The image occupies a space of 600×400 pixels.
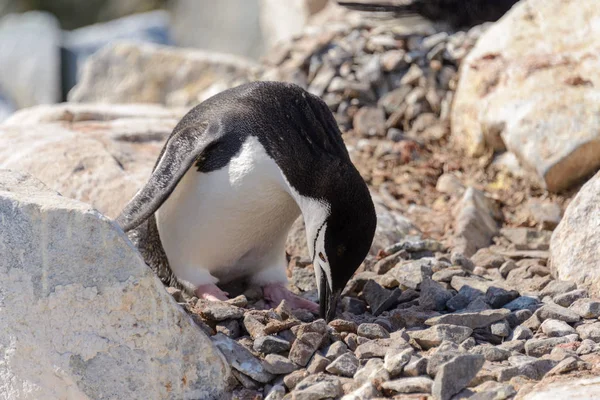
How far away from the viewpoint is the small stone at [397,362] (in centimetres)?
249

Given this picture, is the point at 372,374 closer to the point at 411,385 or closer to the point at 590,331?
the point at 411,385

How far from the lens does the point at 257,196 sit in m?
3.28

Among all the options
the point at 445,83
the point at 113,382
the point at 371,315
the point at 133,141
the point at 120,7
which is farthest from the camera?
the point at 120,7

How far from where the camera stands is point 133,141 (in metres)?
4.77

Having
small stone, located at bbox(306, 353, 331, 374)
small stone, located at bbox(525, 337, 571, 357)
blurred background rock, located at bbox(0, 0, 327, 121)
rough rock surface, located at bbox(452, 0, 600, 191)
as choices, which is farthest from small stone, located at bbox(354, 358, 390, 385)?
blurred background rock, located at bbox(0, 0, 327, 121)

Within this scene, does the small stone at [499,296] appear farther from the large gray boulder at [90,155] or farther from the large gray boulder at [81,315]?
the large gray boulder at [90,155]

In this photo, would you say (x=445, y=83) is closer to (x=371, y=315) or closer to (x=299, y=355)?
(x=371, y=315)

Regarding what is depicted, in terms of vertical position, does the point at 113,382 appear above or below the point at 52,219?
below

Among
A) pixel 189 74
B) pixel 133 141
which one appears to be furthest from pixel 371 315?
pixel 189 74

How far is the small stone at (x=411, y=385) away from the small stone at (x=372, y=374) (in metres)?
0.04

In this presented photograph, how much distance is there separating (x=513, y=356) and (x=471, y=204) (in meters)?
1.80

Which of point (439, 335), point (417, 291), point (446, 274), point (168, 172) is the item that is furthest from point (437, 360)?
point (168, 172)

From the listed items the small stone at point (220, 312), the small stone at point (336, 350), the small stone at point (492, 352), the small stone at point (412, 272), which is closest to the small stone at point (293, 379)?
the small stone at point (336, 350)

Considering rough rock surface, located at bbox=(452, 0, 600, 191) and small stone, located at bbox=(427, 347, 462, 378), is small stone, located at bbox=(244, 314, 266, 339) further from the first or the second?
rough rock surface, located at bbox=(452, 0, 600, 191)
